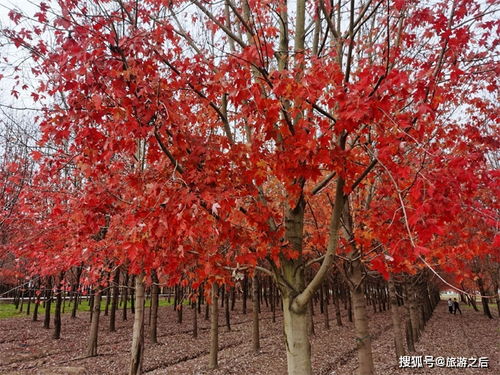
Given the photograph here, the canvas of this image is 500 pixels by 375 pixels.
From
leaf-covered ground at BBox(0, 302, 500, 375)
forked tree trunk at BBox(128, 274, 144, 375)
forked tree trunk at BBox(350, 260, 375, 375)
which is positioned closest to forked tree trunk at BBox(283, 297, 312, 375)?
forked tree trunk at BBox(350, 260, 375, 375)

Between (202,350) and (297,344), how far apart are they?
11.8 metres

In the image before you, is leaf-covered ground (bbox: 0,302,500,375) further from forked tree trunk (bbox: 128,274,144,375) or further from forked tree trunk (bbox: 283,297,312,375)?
forked tree trunk (bbox: 283,297,312,375)

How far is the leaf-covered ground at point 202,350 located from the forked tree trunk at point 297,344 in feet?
25.8

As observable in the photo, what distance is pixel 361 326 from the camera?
718 cm

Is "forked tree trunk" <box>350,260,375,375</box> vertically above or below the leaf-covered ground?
above

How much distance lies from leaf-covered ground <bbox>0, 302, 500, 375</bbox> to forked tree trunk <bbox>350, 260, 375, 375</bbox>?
4.59m

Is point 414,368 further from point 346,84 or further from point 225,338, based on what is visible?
point 346,84

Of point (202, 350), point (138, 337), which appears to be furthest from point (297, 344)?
point (202, 350)

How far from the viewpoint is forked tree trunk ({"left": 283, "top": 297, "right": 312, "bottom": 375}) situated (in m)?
3.89

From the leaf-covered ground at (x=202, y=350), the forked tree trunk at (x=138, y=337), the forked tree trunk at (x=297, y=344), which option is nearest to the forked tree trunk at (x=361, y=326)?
the forked tree trunk at (x=297, y=344)

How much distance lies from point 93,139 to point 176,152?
942mm

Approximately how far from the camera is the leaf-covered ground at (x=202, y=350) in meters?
11.2

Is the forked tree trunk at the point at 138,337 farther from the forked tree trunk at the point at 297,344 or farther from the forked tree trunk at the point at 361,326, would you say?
the forked tree trunk at the point at 361,326

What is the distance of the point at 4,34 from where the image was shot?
4617 millimetres
